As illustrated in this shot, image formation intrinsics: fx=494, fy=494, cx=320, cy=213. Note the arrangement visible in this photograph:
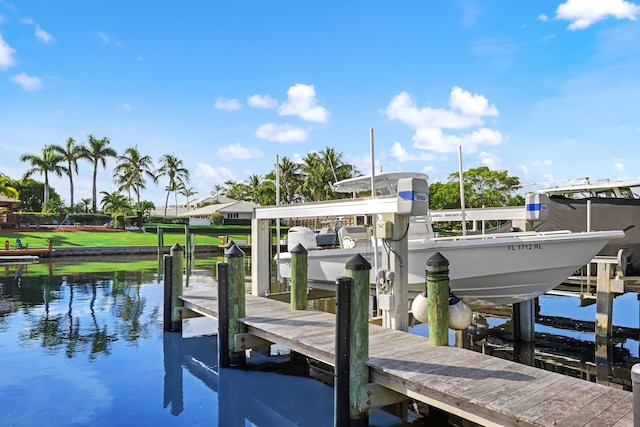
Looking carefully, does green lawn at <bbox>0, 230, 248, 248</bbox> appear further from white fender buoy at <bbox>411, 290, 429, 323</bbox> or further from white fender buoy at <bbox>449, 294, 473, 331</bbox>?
white fender buoy at <bbox>449, 294, 473, 331</bbox>

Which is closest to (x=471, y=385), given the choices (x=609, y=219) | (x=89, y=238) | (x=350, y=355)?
(x=350, y=355)

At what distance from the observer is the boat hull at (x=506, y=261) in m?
8.86

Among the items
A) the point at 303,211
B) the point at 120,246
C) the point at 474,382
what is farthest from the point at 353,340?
the point at 120,246

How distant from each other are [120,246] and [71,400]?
29273 millimetres

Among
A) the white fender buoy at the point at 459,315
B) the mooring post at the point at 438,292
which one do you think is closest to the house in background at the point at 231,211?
the white fender buoy at the point at 459,315

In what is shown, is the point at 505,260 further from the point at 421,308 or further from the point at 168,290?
the point at 168,290

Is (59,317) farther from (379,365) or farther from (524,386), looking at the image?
(524,386)

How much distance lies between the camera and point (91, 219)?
4591cm

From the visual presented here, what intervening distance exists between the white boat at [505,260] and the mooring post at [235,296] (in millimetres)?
2695

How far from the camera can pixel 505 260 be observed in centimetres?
891

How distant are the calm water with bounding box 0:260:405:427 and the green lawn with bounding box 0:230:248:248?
23.2 m

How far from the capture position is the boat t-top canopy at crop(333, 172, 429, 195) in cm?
1051

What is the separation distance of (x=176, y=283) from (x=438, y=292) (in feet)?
21.2

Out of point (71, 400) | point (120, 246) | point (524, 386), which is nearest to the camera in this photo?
point (524, 386)
